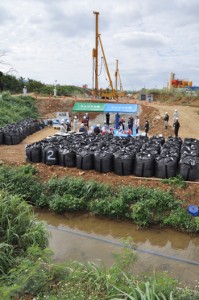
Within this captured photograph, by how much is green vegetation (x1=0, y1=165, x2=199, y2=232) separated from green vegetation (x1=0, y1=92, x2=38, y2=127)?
11711 millimetres

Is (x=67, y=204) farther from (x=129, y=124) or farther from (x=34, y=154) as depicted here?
(x=129, y=124)

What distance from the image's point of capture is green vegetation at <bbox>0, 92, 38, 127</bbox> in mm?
19530

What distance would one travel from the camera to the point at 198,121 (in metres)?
19.3

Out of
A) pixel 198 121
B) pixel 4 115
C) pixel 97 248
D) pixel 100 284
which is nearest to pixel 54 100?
pixel 4 115

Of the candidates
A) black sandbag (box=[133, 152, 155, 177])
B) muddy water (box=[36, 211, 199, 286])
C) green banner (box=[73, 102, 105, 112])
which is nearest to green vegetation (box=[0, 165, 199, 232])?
muddy water (box=[36, 211, 199, 286])

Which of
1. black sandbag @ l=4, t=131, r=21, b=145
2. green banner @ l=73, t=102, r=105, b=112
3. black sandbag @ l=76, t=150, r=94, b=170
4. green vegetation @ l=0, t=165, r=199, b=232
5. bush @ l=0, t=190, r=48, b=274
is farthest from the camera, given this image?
green banner @ l=73, t=102, r=105, b=112

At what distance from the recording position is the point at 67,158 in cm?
852

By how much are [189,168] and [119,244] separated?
3083 millimetres

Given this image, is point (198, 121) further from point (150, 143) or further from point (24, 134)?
point (24, 134)

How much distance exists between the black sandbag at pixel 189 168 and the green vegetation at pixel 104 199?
11.5 inches

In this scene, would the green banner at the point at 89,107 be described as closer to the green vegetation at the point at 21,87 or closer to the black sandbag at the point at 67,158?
the black sandbag at the point at 67,158

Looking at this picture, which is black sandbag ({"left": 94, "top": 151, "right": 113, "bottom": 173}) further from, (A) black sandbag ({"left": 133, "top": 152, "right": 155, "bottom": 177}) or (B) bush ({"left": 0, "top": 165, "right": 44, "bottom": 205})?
(B) bush ({"left": 0, "top": 165, "right": 44, "bottom": 205})

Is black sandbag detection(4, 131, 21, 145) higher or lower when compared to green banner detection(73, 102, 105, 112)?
lower

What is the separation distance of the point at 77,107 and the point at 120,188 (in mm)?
11716
